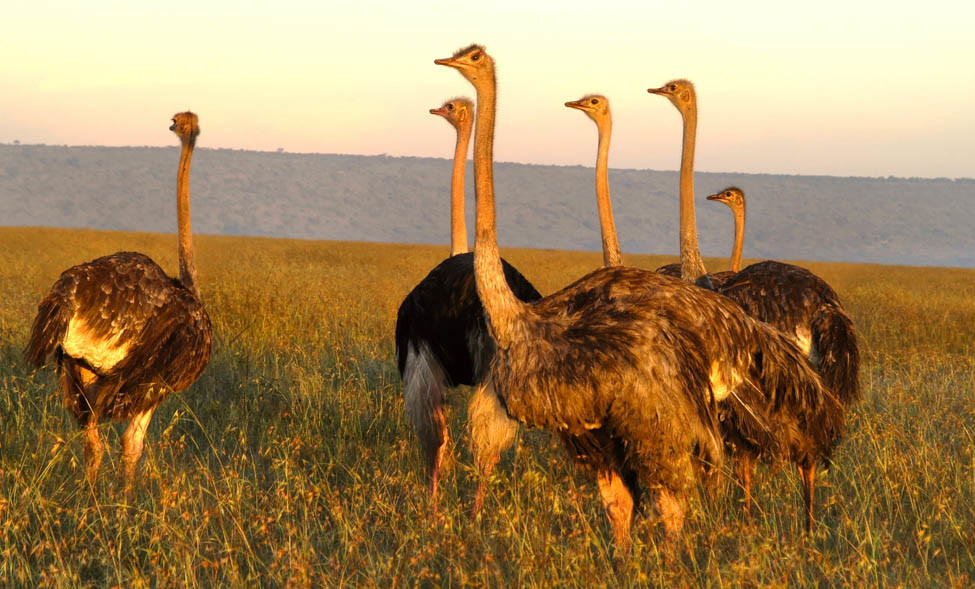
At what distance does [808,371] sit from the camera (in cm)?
437

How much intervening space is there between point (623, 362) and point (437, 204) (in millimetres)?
101010

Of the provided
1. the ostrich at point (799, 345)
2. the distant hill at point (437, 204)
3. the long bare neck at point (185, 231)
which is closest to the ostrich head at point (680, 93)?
the ostrich at point (799, 345)

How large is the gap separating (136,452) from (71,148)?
364 ft

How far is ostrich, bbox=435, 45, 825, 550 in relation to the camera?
3777 millimetres

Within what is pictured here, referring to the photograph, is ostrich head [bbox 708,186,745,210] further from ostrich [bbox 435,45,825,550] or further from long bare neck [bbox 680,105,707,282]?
ostrich [bbox 435,45,825,550]

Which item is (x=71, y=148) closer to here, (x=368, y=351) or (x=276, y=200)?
(x=276, y=200)

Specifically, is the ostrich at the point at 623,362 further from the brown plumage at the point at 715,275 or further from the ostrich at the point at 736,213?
the ostrich at the point at 736,213

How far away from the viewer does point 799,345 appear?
18.2 ft

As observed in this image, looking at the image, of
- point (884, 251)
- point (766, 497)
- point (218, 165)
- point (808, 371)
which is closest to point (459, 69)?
point (808, 371)

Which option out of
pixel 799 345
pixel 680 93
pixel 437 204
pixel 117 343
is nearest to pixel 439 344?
pixel 117 343

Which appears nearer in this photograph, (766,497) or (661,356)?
(661,356)

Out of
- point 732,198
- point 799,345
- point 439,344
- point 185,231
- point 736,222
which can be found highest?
point 732,198

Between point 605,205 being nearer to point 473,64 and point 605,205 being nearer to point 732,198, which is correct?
point 473,64

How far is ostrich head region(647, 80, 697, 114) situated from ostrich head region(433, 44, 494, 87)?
268 cm
